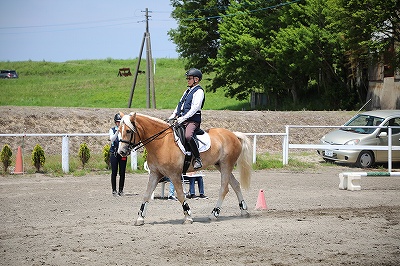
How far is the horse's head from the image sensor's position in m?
10.9

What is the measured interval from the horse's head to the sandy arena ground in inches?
51.8

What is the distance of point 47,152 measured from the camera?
990 inches

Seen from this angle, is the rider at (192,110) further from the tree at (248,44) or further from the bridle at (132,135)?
the tree at (248,44)

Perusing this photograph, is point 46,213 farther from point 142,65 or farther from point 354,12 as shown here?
point 142,65

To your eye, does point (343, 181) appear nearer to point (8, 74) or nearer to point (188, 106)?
point (188, 106)

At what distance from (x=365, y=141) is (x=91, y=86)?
5595 centimetres

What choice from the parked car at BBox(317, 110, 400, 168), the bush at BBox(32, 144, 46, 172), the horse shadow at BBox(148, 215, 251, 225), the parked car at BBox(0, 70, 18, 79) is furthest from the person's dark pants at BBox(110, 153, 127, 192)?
the parked car at BBox(0, 70, 18, 79)

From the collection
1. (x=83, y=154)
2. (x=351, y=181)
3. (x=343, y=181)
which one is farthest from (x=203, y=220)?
(x=83, y=154)

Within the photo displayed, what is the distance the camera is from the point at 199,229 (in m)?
10.8

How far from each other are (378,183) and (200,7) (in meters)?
39.8

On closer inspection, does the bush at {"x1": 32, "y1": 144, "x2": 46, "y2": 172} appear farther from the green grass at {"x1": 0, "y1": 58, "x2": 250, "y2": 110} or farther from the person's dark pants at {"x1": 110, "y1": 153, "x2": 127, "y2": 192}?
the green grass at {"x1": 0, "y1": 58, "x2": 250, "y2": 110}

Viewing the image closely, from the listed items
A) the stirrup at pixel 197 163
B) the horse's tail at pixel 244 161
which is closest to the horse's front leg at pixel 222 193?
the horse's tail at pixel 244 161

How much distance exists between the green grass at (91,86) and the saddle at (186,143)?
43605 mm

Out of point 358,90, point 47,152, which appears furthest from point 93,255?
point 358,90
